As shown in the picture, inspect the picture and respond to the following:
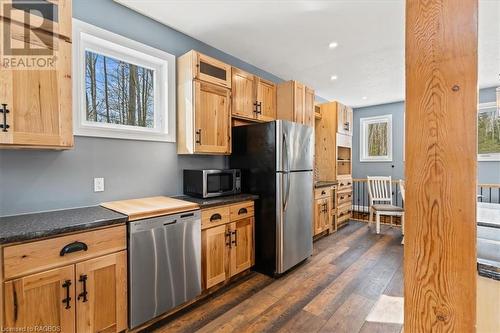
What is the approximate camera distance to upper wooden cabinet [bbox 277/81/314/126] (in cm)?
353

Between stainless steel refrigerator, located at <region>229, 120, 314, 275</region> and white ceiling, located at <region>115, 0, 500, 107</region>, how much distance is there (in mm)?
1059

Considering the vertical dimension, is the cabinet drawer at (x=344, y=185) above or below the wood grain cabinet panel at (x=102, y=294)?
above

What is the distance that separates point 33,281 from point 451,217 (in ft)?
6.85

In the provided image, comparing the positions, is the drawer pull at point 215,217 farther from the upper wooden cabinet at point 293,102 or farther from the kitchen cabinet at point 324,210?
the kitchen cabinet at point 324,210

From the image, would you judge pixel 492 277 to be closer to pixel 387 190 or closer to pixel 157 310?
pixel 157 310

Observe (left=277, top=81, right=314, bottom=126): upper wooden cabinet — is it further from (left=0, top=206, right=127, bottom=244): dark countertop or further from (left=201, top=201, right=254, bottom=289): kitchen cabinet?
(left=0, top=206, right=127, bottom=244): dark countertop

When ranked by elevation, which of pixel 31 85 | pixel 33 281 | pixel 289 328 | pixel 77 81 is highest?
pixel 77 81

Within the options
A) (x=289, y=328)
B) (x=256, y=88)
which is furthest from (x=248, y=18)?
(x=289, y=328)

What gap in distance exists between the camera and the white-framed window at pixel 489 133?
185 inches

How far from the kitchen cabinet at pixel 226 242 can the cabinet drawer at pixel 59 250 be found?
79cm

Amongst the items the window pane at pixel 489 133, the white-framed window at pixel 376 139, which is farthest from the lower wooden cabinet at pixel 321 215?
the window pane at pixel 489 133

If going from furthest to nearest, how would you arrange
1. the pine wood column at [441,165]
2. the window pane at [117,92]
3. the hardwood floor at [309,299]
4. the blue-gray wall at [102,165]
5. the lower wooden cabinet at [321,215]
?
the lower wooden cabinet at [321,215], the window pane at [117,92], the hardwood floor at [309,299], the blue-gray wall at [102,165], the pine wood column at [441,165]

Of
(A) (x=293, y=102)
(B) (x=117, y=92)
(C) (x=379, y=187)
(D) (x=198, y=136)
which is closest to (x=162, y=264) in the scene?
(D) (x=198, y=136)

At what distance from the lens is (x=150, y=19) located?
253 centimetres
